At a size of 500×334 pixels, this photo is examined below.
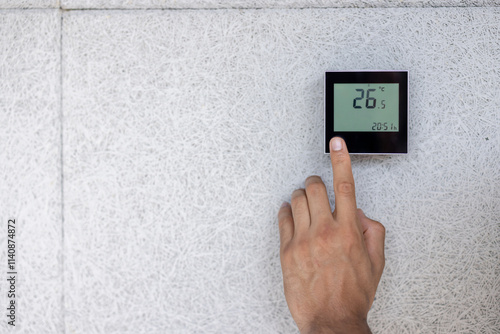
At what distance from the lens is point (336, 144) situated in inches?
26.7

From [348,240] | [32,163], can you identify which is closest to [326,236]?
[348,240]

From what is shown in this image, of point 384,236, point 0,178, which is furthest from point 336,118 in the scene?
point 0,178

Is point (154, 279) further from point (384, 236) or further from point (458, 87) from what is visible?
point (458, 87)

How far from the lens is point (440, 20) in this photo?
→ 72 cm

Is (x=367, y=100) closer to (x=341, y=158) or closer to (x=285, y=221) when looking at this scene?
(x=341, y=158)

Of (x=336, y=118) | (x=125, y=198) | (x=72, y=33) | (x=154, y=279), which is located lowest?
(x=154, y=279)

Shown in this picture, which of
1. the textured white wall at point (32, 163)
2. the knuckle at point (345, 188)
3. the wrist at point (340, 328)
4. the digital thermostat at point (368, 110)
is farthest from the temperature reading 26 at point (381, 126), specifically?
the textured white wall at point (32, 163)

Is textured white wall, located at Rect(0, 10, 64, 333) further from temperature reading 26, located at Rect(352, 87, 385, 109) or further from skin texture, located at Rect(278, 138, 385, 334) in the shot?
temperature reading 26, located at Rect(352, 87, 385, 109)

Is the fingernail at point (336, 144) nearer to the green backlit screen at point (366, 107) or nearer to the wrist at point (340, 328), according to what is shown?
the green backlit screen at point (366, 107)

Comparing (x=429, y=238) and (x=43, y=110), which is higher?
(x=43, y=110)

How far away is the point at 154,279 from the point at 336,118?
1.49 ft

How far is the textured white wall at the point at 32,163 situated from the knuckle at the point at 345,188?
52cm

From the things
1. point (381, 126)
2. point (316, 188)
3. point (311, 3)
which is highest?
point (311, 3)

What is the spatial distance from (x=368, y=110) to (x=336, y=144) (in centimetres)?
9
